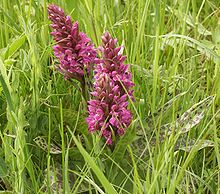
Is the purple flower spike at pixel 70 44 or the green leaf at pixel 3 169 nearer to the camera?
the green leaf at pixel 3 169

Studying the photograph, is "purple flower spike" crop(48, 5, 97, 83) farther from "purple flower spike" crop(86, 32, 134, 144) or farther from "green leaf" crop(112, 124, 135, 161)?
"green leaf" crop(112, 124, 135, 161)

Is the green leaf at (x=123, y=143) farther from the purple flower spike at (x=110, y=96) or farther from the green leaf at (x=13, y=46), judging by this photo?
the green leaf at (x=13, y=46)

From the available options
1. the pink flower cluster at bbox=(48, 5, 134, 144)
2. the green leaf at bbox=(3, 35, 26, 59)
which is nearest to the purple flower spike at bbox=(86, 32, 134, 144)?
the pink flower cluster at bbox=(48, 5, 134, 144)

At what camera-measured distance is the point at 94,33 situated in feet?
5.27

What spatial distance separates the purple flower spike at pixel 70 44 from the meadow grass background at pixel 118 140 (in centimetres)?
8

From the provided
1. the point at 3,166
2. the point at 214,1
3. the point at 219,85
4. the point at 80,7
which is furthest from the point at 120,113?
the point at 214,1

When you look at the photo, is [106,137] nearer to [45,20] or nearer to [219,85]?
[219,85]

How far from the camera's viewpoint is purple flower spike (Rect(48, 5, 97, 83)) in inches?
51.9

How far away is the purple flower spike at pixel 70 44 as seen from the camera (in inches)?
51.9

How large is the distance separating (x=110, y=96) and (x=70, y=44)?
0.65 feet

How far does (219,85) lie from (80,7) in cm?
55

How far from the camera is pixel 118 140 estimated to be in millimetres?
1288

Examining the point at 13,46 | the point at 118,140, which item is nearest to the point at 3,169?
the point at 118,140

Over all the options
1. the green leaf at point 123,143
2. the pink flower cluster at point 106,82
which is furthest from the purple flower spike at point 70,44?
the green leaf at point 123,143
